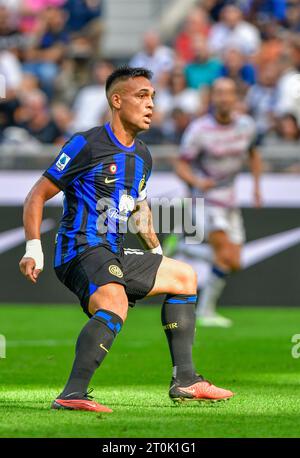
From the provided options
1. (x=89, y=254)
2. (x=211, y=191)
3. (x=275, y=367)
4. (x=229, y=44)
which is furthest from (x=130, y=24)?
(x=89, y=254)

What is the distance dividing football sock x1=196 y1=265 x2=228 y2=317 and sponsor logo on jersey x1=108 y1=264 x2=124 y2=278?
659cm

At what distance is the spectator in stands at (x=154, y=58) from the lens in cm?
1819

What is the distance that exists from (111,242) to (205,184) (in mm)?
6499

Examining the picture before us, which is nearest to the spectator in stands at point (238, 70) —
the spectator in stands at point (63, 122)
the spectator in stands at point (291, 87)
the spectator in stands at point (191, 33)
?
the spectator in stands at point (291, 87)

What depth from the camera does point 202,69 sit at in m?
17.9

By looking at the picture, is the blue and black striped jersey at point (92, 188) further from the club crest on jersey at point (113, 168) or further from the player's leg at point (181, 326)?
the player's leg at point (181, 326)

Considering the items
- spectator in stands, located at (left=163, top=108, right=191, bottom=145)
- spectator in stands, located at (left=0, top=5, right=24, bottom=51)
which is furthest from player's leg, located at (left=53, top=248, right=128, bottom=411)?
spectator in stands, located at (left=0, top=5, right=24, bottom=51)

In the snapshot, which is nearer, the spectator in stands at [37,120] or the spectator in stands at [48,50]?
the spectator in stands at [37,120]

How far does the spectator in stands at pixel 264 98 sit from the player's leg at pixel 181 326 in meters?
9.46

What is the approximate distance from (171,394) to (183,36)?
1307 cm
